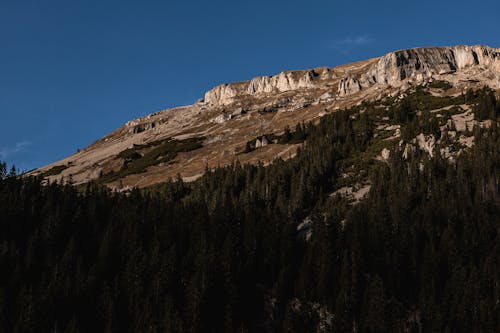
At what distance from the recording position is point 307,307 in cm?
8512

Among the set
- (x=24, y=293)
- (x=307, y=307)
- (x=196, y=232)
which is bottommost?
(x=307, y=307)

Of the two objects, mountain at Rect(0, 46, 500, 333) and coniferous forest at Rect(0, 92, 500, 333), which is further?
mountain at Rect(0, 46, 500, 333)

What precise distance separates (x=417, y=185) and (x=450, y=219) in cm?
1556

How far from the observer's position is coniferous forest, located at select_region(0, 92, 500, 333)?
80750 millimetres

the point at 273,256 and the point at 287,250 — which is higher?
the point at 287,250

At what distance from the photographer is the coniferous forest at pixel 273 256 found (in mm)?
80750

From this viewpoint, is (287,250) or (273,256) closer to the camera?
(287,250)

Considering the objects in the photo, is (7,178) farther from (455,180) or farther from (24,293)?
(455,180)

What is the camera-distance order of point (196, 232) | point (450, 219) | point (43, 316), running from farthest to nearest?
point (196, 232) < point (450, 219) < point (43, 316)

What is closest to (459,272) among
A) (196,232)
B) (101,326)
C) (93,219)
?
(196,232)

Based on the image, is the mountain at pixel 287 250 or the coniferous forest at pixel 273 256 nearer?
the coniferous forest at pixel 273 256

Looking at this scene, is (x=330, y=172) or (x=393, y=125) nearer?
(x=330, y=172)

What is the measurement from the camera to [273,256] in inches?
3878

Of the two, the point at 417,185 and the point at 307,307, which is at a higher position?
the point at 417,185
